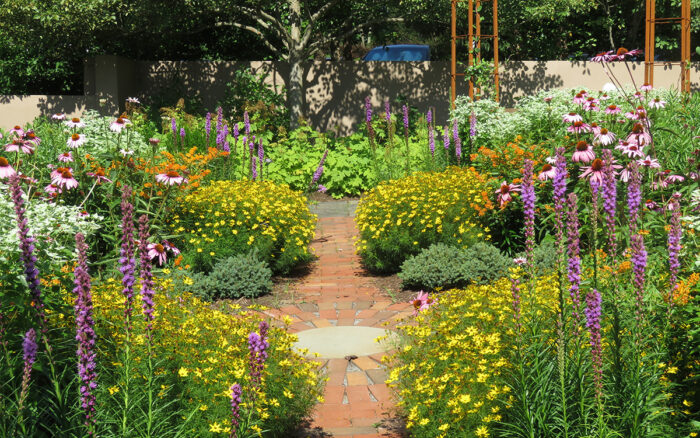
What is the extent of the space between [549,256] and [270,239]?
2.34m

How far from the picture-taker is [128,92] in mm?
14414

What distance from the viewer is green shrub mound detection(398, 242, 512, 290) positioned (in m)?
6.14

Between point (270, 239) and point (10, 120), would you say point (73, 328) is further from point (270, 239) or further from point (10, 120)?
point (10, 120)

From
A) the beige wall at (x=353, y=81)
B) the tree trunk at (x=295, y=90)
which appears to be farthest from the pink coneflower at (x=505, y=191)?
the beige wall at (x=353, y=81)

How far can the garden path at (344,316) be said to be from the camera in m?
4.12

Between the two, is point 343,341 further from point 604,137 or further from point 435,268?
point 604,137

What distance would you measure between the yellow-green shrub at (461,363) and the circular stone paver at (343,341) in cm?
80

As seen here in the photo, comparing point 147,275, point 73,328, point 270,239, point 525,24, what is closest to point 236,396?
point 147,275

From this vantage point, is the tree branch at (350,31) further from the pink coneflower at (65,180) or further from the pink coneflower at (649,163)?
the pink coneflower at (65,180)

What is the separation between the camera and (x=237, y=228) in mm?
6738

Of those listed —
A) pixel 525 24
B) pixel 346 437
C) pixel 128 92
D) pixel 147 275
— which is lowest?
pixel 346 437

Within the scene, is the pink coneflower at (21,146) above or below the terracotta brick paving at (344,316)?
above

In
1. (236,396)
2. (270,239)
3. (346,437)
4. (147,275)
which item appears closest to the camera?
(236,396)

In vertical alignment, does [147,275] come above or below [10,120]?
below
